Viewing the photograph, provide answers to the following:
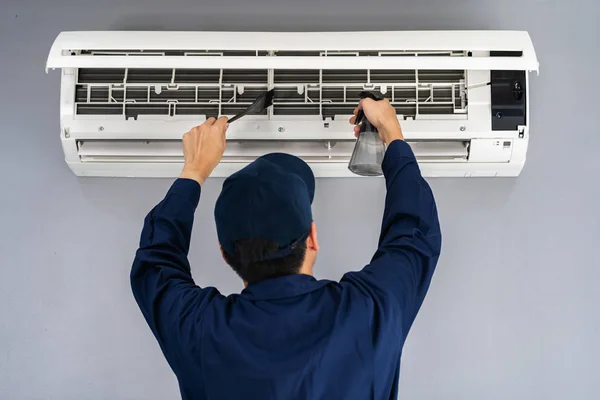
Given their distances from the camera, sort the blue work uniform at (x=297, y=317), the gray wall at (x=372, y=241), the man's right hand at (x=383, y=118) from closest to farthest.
→ the blue work uniform at (x=297, y=317)
the man's right hand at (x=383, y=118)
the gray wall at (x=372, y=241)

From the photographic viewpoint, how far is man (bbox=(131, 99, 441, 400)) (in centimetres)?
85

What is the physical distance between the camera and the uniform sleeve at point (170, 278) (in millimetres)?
913

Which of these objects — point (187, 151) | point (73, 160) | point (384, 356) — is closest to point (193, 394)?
point (384, 356)

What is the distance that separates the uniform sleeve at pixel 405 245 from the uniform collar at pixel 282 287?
0.09m

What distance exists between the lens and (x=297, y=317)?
0.87 meters

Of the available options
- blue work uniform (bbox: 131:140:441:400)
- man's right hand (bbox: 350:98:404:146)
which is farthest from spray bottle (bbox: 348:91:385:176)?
blue work uniform (bbox: 131:140:441:400)

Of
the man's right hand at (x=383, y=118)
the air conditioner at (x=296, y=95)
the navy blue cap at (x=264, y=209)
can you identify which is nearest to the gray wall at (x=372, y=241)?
the air conditioner at (x=296, y=95)

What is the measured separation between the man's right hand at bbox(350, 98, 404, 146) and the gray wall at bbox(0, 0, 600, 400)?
450mm

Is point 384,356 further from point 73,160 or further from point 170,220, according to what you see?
point 73,160

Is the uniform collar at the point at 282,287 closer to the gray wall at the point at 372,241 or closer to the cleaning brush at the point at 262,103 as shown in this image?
the cleaning brush at the point at 262,103

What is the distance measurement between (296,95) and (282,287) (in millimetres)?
642

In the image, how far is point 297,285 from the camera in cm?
89

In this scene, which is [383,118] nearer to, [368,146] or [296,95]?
[368,146]

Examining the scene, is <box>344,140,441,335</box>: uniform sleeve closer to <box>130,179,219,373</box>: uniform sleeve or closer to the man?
the man
